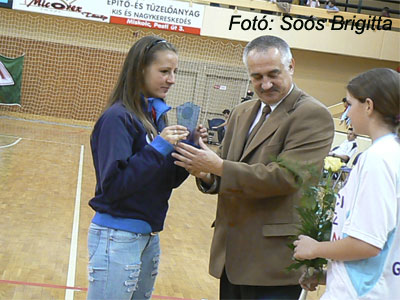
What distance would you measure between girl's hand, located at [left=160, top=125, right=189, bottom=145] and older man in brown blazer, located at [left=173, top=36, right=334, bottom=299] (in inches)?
3.7

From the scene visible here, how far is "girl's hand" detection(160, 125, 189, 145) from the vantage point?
6.67 ft

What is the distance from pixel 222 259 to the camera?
2.33 meters

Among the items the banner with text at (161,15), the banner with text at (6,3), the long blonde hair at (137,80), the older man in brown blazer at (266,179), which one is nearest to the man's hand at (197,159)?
the older man in brown blazer at (266,179)

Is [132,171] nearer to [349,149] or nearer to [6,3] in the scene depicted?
[349,149]

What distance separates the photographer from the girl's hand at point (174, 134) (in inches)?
80.1

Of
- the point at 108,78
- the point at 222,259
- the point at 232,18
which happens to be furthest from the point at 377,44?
the point at 222,259

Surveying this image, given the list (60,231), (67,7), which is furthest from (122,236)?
(67,7)

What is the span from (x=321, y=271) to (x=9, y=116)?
1662 centimetres

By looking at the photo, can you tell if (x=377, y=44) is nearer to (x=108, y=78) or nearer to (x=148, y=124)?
(x=108, y=78)

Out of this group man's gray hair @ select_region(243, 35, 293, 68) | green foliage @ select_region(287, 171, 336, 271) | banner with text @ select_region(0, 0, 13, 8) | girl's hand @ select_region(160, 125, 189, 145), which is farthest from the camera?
banner with text @ select_region(0, 0, 13, 8)

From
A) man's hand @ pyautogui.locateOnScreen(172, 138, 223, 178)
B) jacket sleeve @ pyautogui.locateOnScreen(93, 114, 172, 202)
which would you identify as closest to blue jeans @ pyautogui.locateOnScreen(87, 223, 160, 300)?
jacket sleeve @ pyautogui.locateOnScreen(93, 114, 172, 202)

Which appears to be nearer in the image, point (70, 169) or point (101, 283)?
point (101, 283)

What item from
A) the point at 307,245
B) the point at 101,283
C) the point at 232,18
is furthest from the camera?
the point at 232,18

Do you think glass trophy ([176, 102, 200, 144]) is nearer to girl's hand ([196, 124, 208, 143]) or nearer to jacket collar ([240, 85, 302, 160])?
girl's hand ([196, 124, 208, 143])
